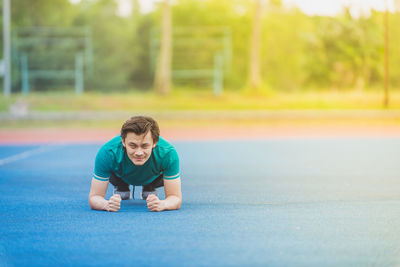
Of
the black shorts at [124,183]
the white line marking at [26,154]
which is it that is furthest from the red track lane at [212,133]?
the black shorts at [124,183]

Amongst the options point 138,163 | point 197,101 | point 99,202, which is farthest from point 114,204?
point 197,101

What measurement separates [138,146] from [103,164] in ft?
1.19

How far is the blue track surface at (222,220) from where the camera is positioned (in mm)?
3682

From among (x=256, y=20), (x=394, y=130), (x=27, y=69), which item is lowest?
(x=394, y=130)

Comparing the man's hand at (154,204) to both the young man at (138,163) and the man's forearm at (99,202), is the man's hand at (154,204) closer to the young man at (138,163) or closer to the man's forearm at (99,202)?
the young man at (138,163)

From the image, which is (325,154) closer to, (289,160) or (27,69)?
(289,160)

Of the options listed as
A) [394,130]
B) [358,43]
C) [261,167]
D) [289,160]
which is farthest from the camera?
[358,43]

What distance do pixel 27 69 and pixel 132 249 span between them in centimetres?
2164

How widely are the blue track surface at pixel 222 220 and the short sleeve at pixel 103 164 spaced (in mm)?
318

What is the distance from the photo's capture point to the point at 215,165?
30.1 feet

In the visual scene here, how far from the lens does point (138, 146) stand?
466 centimetres

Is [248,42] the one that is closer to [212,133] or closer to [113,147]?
[212,133]

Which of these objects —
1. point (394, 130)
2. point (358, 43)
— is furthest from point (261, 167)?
point (358, 43)

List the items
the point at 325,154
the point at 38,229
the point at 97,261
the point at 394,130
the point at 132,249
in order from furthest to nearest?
the point at 394,130 → the point at 325,154 → the point at 38,229 → the point at 132,249 → the point at 97,261
